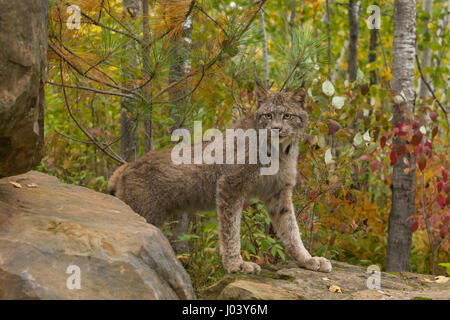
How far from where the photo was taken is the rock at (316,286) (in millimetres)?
3226

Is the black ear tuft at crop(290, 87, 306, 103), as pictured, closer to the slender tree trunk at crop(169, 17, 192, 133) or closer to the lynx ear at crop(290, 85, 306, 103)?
the lynx ear at crop(290, 85, 306, 103)

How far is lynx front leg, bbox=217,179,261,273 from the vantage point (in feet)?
13.2

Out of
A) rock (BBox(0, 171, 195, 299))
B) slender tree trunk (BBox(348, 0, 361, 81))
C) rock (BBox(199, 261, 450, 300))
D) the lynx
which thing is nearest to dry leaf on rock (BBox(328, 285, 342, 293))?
rock (BBox(199, 261, 450, 300))

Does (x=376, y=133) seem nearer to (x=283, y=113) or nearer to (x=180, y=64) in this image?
(x=283, y=113)

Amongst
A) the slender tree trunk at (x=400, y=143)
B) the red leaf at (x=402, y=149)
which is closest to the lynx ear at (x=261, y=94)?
the red leaf at (x=402, y=149)

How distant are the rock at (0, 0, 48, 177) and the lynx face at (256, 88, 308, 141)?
7.10 ft

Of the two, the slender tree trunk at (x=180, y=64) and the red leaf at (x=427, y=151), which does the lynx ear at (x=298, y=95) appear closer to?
the slender tree trunk at (x=180, y=64)

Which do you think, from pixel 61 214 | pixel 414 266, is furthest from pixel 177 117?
pixel 414 266

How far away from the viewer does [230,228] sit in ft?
13.7

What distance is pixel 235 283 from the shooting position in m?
3.30

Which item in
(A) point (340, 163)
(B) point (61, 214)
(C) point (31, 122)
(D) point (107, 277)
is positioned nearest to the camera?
(D) point (107, 277)

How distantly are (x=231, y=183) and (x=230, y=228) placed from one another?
43cm
